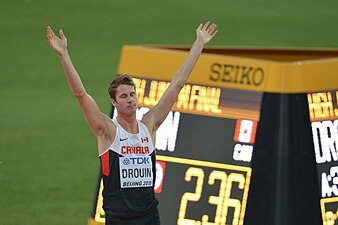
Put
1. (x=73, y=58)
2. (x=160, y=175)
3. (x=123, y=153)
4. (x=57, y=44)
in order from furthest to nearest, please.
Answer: (x=73, y=58) < (x=160, y=175) < (x=123, y=153) < (x=57, y=44)

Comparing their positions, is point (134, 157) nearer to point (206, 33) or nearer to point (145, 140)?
point (145, 140)

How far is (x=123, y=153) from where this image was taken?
817 centimetres

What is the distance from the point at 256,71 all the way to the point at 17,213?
432 cm

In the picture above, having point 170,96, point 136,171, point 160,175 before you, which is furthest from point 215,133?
point 136,171

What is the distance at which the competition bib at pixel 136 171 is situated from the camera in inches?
319

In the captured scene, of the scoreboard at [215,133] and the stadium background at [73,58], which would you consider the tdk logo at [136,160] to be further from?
the stadium background at [73,58]

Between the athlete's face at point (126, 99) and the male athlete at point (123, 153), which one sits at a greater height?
the athlete's face at point (126, 99)

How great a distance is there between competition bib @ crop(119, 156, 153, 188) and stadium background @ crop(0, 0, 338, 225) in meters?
4.51

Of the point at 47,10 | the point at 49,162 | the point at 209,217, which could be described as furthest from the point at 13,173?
the point at 47,10

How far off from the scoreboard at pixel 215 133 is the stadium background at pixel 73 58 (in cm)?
293

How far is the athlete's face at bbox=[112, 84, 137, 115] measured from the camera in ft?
26.6

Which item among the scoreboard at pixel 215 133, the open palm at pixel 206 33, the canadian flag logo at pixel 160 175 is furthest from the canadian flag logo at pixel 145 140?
the canadian flag logo at pixel 160 175

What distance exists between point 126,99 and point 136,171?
1.49ft

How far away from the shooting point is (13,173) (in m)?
14.6
